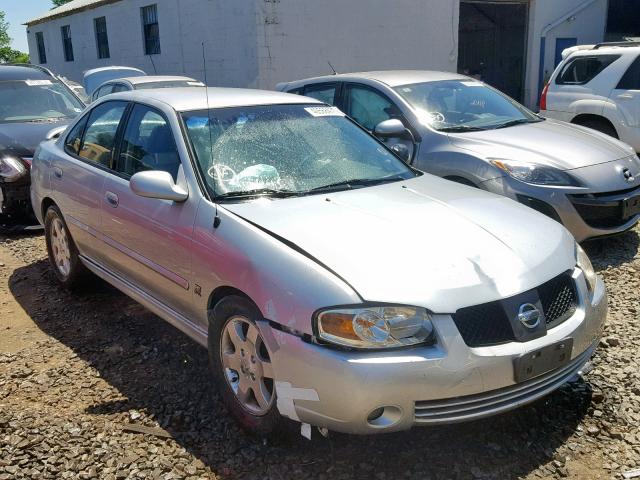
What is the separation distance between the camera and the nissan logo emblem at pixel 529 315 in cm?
276

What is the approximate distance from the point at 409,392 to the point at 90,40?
2307cm

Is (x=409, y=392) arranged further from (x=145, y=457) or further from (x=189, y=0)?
(x=189, y=0)

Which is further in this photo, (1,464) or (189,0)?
(189,0)

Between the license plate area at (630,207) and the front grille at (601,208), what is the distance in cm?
2

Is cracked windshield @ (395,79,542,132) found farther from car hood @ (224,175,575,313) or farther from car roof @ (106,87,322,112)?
car hood @ (224,175,575,313)

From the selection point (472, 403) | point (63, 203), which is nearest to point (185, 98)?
point (63, 203)

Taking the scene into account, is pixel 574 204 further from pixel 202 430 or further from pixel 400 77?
pixel 202 430

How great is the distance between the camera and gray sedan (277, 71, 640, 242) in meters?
5.23

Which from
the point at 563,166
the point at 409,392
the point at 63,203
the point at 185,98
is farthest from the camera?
the point at 563,166

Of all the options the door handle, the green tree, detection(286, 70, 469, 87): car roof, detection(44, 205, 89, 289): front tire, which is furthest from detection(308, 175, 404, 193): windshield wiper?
the green tree

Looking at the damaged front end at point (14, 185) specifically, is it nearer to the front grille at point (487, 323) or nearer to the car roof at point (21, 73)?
the car roof at point (21, 73)

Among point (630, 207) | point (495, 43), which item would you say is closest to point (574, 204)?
point (630, 207)

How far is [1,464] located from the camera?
296 cm

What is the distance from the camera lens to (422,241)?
2.98 metres
